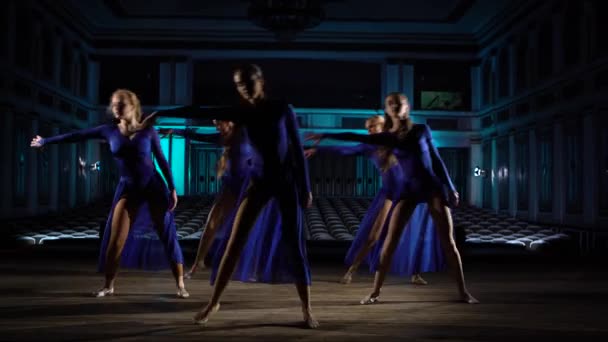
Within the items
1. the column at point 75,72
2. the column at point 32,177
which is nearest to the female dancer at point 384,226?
the column at point 32,177

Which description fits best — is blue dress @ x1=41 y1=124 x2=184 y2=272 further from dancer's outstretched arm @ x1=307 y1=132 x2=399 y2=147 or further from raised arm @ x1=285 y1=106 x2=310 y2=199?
raised arm @ x1=285 y1=106 x2=310 y2=199

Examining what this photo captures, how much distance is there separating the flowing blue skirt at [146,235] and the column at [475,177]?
15.2m

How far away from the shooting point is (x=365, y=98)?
19844mm

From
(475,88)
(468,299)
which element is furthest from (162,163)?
(475,88)

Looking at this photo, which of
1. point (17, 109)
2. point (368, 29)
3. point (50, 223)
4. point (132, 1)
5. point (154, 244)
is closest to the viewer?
point (154, 244)

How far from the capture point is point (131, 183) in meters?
5.09

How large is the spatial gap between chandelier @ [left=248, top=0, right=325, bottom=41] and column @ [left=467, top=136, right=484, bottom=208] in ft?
23.4

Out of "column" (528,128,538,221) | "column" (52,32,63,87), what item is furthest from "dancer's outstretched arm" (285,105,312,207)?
"column" (52,32,63,87)

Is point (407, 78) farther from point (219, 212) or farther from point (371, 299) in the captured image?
point (371, 299)

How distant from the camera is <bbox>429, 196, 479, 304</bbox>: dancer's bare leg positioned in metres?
4.98

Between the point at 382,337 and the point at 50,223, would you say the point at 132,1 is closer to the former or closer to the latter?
the point at 50,223

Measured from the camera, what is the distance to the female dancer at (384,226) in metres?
5.70

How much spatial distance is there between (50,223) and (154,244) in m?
8.29

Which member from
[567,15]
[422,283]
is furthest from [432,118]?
[422,283]
